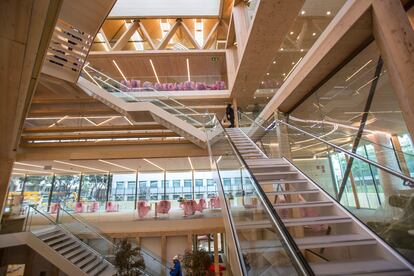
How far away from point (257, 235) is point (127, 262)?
7583 mm

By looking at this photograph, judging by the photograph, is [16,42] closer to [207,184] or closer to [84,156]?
[84,156]

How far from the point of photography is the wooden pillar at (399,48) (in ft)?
8.93

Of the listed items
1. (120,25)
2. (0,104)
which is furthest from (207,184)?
(0,104)

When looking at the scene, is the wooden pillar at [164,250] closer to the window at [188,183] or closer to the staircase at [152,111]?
the staircase at [152,111]

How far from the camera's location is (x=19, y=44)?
288 cm

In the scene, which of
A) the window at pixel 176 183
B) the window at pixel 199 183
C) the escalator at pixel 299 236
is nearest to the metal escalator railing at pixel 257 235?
the escalator at pixel 299 236

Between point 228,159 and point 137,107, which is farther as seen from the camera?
point 137,107

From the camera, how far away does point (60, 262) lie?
8.55 metres

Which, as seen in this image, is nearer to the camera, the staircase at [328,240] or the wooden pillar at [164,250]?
the staircase at [328,240]

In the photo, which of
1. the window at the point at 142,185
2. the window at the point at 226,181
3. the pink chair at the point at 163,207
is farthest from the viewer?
the window at the point at 142,185

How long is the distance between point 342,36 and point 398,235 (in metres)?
3.30

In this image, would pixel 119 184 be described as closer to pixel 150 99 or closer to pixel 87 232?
pixel 87 232

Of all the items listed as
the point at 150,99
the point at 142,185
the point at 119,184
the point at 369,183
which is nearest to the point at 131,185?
the point at 142,185

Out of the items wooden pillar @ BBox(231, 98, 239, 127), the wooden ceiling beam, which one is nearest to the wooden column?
the wooden ceiling beam
